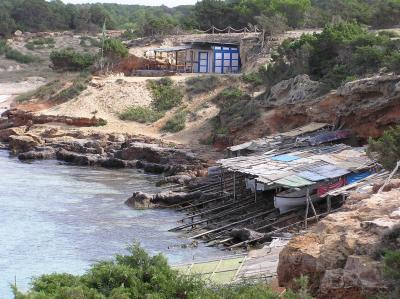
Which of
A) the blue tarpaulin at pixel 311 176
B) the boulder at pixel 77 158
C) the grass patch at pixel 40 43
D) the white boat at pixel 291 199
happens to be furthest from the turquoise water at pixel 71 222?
the grass patch at pixel 40 43

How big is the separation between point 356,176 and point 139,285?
1605 cm

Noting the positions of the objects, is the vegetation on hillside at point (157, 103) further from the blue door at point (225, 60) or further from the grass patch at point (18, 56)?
the grass patch at point (18, 56)

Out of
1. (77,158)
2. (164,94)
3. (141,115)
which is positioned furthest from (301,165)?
(164,94)

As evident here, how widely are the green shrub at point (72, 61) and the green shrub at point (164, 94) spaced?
410 inches

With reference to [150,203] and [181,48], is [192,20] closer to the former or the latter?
[181,48]

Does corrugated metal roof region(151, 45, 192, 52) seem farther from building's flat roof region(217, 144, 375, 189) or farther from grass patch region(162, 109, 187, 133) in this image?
building's flat roof region(217, 144, 375, 189)

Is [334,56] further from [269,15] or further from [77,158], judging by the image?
[269,15]

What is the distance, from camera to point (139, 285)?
16281mm

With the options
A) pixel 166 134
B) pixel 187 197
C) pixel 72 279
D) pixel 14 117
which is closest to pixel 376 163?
pixel 187 197

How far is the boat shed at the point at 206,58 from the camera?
63.7 m

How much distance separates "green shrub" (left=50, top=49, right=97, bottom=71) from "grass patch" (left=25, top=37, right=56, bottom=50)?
2110 cm

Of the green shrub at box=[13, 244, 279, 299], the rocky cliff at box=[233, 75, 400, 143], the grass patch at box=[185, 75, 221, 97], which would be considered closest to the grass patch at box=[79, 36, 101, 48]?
the grass patch at box=[185, 75, 221, 97]

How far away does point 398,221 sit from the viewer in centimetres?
1780

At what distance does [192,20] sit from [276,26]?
1801cm
